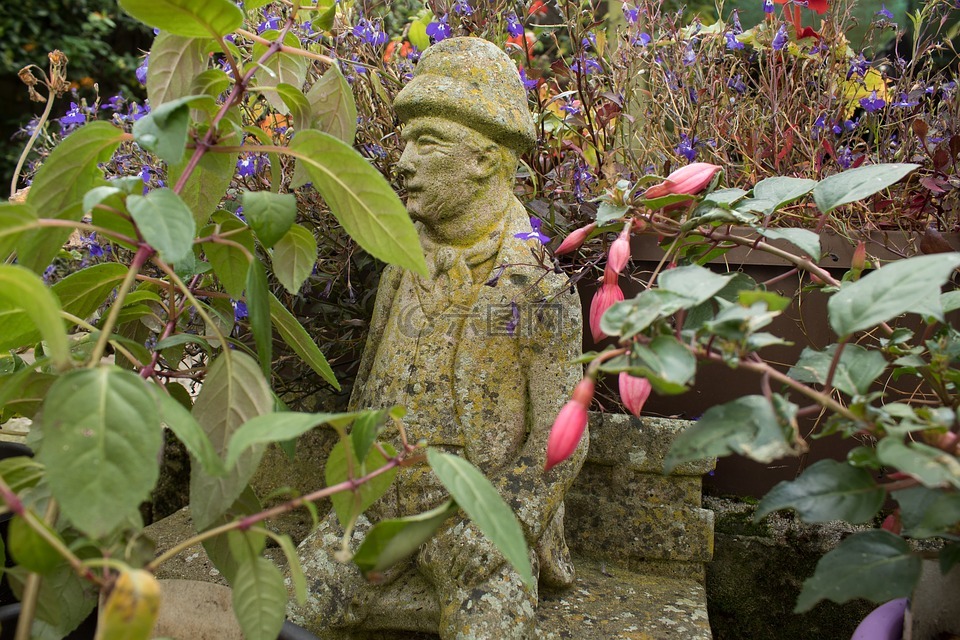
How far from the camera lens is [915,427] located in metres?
0.76

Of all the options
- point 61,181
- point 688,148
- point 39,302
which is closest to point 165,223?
point 39,302

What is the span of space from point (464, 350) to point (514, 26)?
906mm

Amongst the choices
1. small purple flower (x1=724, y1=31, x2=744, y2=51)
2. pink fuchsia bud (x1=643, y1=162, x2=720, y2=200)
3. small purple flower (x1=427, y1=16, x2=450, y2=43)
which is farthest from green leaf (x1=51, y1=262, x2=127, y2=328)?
small purple flower (x1=724, y1=31, x2=744, y2=51)

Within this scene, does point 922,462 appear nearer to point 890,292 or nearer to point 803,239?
point 890,292

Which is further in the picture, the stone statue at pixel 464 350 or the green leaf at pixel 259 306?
the stone statue at pixel 464 350

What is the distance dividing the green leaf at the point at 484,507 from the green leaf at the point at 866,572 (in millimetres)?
272

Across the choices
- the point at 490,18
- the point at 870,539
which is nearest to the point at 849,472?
the point at 870,539

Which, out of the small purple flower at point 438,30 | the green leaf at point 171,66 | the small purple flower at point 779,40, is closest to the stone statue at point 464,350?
the small purple flower at point 438,30

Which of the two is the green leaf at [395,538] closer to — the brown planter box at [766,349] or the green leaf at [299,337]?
the green leaf at [299,337]

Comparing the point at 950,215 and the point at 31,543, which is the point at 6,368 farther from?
the point at 950,215

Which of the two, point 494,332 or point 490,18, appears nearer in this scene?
point 494,332

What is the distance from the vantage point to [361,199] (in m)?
0.89

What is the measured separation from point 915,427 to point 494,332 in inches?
34.9

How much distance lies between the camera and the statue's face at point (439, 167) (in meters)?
1.53
